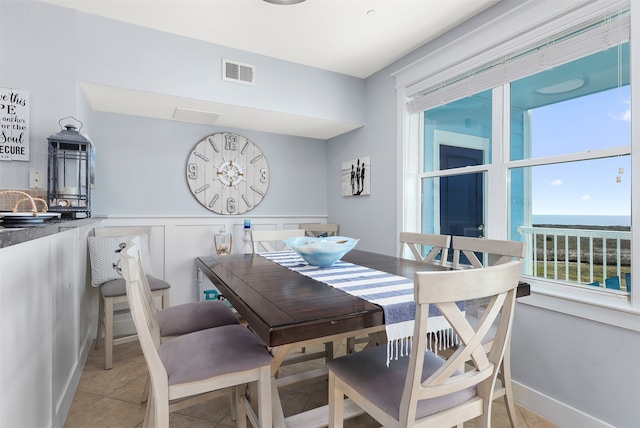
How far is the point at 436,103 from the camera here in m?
2.69

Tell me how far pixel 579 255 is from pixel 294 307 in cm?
183

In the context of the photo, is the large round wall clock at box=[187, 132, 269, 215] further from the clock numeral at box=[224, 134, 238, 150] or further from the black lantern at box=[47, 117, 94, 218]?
the black lantern at box=[47, 117, 94, 218]

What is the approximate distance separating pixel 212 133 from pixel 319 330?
3.07 metres

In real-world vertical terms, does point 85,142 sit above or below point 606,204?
above

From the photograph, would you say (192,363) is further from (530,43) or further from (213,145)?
(213,145)

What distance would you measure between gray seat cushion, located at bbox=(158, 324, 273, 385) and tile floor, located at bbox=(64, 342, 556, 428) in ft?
2.22

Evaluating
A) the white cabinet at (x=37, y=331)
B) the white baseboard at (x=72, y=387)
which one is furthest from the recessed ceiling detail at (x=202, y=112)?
the white baseboard at (x=72, y=387)

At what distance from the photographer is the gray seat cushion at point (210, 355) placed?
1.20m

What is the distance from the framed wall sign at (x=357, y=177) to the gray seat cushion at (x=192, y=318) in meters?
2.08

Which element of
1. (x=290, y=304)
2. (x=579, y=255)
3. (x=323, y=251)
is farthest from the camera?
(x=579, y=255)

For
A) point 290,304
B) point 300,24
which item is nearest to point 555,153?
point 290,304

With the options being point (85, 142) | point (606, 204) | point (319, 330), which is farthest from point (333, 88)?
point (319, 330)

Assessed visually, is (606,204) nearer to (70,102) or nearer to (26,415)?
(26,415)

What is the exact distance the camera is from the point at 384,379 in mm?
1133
